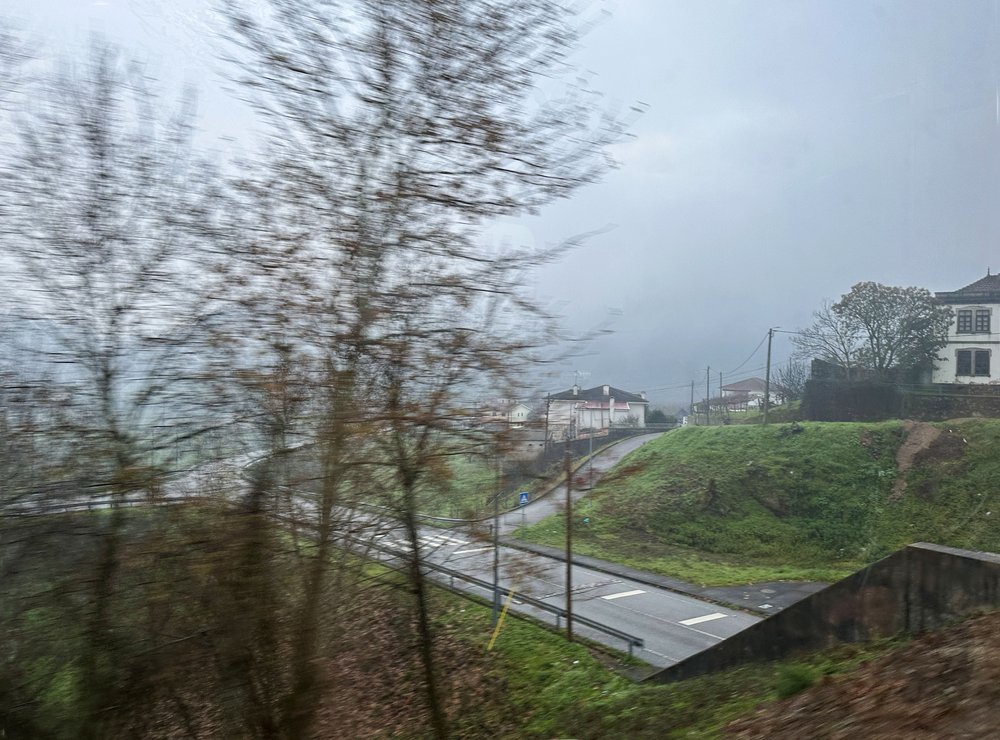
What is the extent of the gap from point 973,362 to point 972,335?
0.53 meters

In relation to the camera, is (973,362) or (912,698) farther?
(973,362)

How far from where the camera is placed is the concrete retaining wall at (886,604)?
5.85m

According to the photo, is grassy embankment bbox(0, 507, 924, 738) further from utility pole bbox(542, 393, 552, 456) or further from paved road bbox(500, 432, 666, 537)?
utility pole bbox(542, 393, 552, 456)

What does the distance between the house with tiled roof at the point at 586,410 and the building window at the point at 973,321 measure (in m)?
6.58

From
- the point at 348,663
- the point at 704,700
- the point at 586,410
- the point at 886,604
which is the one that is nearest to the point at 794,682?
the point at 704,700

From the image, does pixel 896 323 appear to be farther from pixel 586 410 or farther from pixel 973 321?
pixel 586 410

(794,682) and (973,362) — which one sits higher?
(973,362)

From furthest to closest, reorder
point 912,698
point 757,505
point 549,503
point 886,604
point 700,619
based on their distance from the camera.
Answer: point 757,505
point 700,619
point 886,604
point 549,503
point 912,698

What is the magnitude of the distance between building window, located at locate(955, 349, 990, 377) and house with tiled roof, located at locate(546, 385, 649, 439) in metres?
6.43

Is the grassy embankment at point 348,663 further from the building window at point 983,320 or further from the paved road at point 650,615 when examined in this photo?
the building window at point 983,320

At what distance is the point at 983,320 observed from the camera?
1228cm

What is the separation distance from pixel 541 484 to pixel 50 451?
2.86 m

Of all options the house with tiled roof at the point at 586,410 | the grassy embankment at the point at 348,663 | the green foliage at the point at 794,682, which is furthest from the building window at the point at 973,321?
the green foliage at the point at 794,682

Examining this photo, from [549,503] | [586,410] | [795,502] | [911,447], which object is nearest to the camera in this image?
[549,503]
